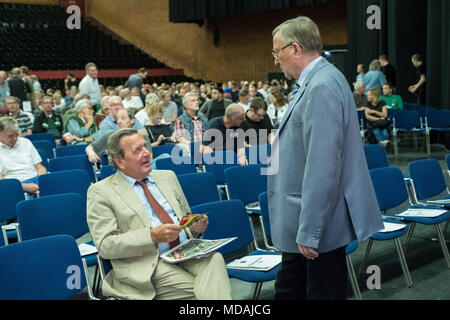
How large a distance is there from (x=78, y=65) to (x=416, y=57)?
1212 centimetres

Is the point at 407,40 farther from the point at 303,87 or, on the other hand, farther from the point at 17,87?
the point at 303,87

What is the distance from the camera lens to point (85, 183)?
4410mm

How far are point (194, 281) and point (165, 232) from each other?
30 cm

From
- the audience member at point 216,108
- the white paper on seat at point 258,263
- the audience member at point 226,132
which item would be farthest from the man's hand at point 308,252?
the audience member at point 216,108

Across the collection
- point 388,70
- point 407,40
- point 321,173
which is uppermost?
point 407,40

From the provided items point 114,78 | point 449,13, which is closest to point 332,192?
point 449,13

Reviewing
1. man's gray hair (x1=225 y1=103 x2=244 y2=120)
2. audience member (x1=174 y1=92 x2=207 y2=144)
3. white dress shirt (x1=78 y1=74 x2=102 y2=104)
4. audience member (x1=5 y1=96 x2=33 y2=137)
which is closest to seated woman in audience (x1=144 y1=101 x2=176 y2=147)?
audience member (x1=174 y1=92 x2=207 y2=144)

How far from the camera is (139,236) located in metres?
2.43

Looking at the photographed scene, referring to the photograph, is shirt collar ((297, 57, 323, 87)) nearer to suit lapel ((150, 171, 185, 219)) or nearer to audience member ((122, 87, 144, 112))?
suit lapel ((150, 171, 185, 219))

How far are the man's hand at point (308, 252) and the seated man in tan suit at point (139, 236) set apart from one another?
0.58m

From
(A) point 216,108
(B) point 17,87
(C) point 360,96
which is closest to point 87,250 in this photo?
(A) point 216,108

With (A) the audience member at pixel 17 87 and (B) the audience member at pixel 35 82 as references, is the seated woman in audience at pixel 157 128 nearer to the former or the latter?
(A) the audience member at pixel 17 87

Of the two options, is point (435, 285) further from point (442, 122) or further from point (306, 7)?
point (306, 7)

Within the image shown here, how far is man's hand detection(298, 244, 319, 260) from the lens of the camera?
1.96 meters
